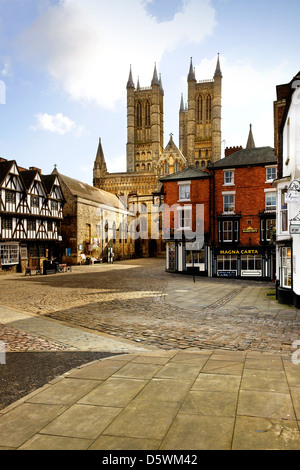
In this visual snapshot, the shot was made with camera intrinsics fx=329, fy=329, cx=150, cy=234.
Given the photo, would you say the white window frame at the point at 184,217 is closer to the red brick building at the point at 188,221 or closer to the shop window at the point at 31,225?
the red brick building at the point at 188,221

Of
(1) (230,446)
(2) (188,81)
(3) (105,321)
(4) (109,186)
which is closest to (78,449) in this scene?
(1) (230,446)

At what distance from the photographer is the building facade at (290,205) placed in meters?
12.8

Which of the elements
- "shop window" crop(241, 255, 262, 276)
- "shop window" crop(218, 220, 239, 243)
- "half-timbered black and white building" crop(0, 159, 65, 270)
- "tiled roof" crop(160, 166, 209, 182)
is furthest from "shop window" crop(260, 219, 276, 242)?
"half-timbered black and white building" crop(0, 159, 65, 270)

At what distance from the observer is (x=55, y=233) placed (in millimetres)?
38156

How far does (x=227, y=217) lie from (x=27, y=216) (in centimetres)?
1923

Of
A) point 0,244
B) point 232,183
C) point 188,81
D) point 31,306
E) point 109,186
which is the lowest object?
point 31,306

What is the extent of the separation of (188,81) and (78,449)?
293 feet

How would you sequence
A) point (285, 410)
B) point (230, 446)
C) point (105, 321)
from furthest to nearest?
point (105, 321), point (285, 410), point (230, 446)

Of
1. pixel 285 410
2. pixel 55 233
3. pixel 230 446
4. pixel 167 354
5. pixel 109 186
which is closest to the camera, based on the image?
pixel 230 446

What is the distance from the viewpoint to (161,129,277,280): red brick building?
26609 mm

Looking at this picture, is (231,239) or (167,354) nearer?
(167,354)

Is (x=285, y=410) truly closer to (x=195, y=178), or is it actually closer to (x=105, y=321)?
(x=105, y=321)

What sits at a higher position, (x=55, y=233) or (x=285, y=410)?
(x=55, y=233)

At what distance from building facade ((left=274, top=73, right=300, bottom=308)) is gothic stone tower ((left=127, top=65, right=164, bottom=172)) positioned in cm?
6700
